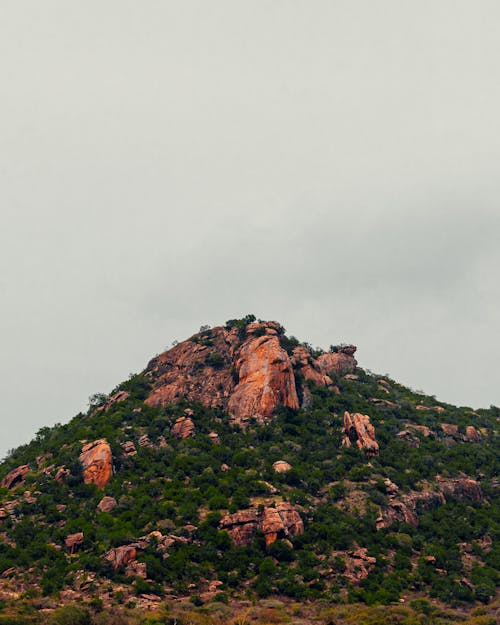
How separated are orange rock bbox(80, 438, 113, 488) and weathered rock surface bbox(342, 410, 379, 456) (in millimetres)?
37776

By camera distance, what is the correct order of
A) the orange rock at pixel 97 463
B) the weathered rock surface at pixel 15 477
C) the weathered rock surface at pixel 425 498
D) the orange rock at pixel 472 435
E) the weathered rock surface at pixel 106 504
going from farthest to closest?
the orange rock at pixel 472 435, the weathered rock surface at pixel 15 477, the orange rock at pixel 97 463, the weathered rock surface at pixel 425 498, the weathered rock surface at pixel 106 504

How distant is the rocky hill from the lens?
61.5 m

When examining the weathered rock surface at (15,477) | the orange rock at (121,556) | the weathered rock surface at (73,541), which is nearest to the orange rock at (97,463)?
the weathered rock surface at (15,477)

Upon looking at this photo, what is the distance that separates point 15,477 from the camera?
278 feet

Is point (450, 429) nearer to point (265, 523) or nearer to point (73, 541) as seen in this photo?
point (265, 523)

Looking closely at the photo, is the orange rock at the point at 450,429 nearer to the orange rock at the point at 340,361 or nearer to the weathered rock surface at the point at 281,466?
the orange rock at the point at 340,361

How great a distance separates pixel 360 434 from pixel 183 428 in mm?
28993

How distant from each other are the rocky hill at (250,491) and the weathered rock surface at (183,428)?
12.7 inches

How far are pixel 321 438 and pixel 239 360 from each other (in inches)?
896

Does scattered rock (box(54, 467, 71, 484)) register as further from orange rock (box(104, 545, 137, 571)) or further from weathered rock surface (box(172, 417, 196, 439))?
orange rock (box(104, 545, 137, 571))

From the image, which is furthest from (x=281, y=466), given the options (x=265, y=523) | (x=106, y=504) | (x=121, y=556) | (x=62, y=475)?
(x=62, y=475)

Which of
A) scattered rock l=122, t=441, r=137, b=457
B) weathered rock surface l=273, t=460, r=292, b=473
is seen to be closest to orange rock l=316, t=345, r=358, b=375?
weathered rock surface l=273, t=460, r=292, b=473

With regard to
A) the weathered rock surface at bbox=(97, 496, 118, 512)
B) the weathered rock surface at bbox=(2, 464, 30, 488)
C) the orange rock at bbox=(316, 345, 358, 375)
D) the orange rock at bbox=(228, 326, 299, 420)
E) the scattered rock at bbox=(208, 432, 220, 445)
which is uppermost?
the orange rock at bbox=(316, 345, 358, 375)

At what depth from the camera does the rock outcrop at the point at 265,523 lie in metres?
67.8
